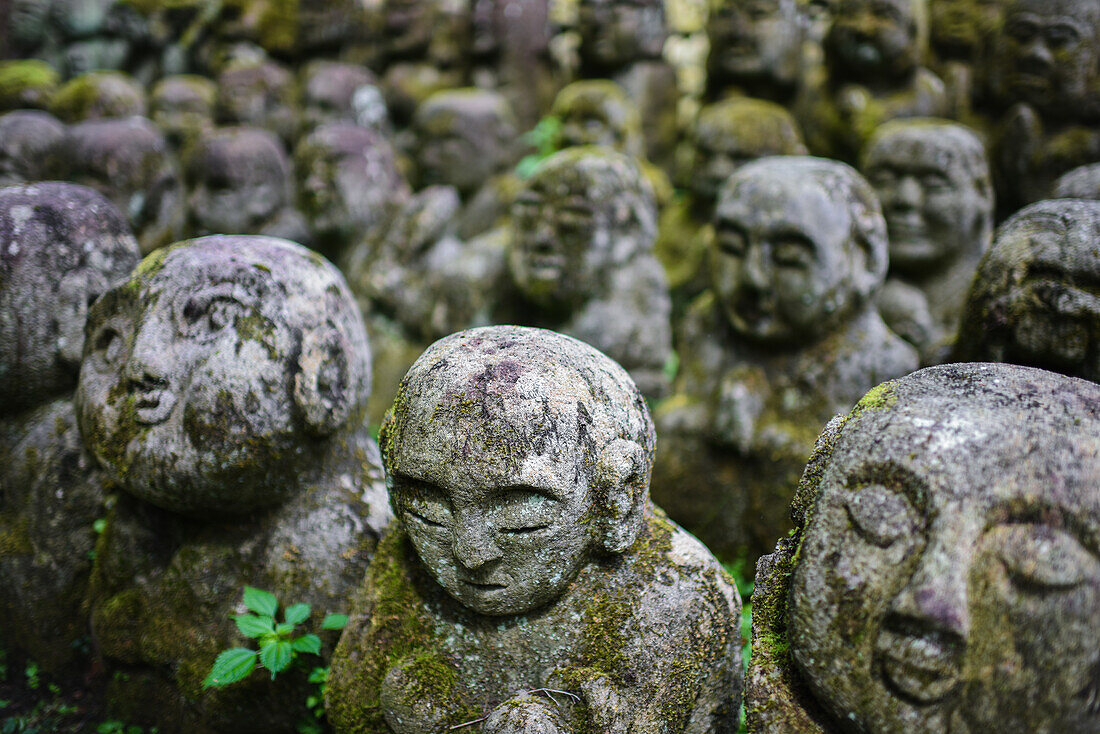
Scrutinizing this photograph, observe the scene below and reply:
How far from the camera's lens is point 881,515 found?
1943 millimetres

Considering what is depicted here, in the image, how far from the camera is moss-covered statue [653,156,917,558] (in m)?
4.52

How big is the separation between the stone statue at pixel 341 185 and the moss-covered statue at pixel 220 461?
4149 mm

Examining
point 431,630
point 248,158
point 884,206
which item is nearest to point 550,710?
point 431,630

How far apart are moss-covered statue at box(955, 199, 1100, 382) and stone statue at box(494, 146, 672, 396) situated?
2.54m

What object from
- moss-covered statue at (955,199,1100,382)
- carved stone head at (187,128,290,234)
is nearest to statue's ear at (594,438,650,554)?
moss-covered statue at (955,199,1100,382)

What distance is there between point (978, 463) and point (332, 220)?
6697 millimetres

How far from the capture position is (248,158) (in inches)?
294

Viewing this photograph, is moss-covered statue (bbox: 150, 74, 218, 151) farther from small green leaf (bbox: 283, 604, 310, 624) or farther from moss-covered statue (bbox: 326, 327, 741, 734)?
moss-covered statue (bbox: 326, 327, 741, 734)

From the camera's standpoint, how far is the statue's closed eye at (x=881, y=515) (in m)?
1.91

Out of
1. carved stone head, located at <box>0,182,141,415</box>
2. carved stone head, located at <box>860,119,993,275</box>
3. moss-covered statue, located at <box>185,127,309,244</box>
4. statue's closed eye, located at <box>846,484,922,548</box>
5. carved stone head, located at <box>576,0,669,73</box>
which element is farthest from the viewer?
carved stone head, located at <box>576,0,669,73</box>

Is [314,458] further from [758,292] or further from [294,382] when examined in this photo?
[758,292]

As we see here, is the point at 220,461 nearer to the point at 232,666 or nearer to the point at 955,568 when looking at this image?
Result: the point at 232,666

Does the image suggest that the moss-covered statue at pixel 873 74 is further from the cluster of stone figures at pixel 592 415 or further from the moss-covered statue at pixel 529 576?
the moss-covered statue at pixel 529 576

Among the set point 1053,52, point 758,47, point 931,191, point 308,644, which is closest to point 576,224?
point 931,191
